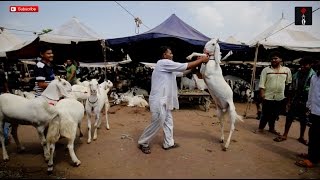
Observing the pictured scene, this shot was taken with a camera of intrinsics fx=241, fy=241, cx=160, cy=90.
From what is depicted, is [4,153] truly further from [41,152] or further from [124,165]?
[124,165]

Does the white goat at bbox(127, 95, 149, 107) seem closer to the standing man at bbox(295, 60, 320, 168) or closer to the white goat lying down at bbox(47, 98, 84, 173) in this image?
the white goat lying down at bbox(47, 98, 84, 173)

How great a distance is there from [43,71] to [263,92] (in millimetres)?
5164

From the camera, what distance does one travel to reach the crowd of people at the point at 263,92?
4422mm

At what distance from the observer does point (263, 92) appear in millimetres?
6238

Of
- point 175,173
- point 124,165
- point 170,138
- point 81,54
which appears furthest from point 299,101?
point 81,54

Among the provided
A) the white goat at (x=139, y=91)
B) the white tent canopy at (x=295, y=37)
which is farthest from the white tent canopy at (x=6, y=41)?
the white tent canopy at (x=295, y=37)

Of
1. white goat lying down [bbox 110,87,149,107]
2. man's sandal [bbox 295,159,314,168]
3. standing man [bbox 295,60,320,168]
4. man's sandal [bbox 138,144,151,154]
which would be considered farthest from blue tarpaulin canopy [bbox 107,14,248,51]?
man's sandal [bbox 295,159,314,168]

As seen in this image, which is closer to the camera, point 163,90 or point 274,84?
point 163,90

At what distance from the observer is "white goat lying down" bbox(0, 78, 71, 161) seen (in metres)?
4.23

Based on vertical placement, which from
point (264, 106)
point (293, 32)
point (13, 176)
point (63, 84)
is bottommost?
point (13, 176)

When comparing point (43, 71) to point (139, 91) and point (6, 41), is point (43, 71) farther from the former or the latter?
point (6, 41)

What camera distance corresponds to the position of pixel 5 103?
4.48 meters

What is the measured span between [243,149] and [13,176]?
14.5 ft

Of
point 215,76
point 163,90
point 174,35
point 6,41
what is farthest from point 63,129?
point 6,41
